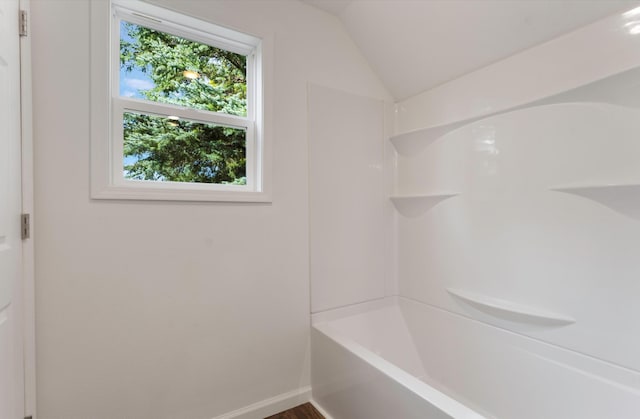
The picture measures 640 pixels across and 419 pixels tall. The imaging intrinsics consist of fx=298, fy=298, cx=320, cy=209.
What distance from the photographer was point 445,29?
1.72 metres

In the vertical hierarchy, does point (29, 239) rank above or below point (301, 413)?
above

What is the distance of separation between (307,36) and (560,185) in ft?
5.46

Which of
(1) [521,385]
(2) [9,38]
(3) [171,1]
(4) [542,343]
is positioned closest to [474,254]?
(4) [542,343]

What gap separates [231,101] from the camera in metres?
1.80

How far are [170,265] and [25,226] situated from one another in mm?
561

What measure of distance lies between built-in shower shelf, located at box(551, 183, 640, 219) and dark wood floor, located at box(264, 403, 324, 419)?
1790 millimetres

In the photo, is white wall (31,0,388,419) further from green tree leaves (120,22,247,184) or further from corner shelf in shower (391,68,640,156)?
corner shelf in shower (391,68,640,156)

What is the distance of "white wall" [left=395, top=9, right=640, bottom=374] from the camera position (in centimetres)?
127

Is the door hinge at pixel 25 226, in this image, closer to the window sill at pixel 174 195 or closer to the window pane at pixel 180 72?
the window sill at pixel 174 195

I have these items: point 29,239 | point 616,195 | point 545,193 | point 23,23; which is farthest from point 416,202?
point 23,23

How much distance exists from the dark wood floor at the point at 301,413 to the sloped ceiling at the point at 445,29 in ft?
7.23

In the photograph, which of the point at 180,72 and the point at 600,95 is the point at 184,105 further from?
the point at 600,95

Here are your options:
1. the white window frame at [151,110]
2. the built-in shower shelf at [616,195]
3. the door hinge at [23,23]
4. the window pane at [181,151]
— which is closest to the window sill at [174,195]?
the white window frame at [151,110]

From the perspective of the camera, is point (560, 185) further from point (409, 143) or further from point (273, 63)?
point (273, 63)
